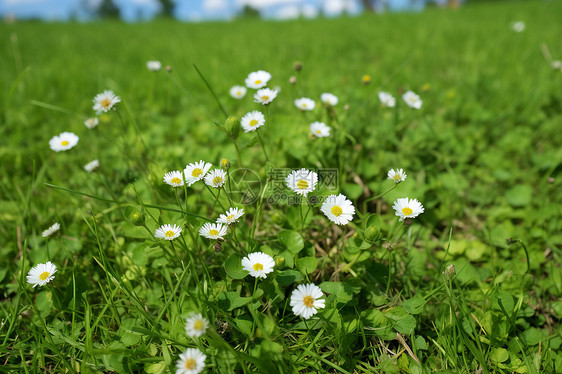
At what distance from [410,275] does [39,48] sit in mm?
5677

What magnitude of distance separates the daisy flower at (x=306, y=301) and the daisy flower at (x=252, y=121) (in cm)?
64

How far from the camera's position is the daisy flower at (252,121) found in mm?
1275

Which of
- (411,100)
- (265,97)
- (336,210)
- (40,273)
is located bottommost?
(40,273)

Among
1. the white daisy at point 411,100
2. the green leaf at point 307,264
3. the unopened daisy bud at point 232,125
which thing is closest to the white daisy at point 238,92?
the unopened daisy bud at point 232,125

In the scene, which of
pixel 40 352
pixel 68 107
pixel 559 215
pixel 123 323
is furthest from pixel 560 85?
pixel 68 107

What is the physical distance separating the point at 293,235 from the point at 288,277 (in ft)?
0.52

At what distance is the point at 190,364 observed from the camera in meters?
0.79

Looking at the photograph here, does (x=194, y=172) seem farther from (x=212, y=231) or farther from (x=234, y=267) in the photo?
(x=234, y=267)

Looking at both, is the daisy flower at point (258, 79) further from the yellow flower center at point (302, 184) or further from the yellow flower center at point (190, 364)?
the yellow flower center at point (190, 364)

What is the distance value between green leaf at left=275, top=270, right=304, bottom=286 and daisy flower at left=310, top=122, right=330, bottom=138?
2.13ft

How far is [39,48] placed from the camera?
4.68 meters

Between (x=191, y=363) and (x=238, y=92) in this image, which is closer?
(x=191, y=363)

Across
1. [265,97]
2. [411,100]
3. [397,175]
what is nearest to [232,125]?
[265,97]

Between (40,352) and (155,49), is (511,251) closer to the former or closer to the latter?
(40,352)
